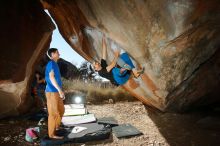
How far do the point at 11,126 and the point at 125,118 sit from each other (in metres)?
A: 3.01

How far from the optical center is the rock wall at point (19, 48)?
21.6 ft

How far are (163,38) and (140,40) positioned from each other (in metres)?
0.56

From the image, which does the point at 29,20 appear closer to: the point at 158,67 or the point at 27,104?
the point at 27,104

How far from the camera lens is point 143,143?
498 centimetres

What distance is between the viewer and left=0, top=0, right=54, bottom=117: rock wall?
659 cm

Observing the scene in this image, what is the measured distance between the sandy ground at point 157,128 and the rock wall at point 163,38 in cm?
42

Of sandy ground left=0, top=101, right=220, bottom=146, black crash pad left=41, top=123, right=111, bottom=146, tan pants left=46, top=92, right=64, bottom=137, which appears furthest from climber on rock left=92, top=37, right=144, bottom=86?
tan pants left=46, top=92, right=64, bottom=137

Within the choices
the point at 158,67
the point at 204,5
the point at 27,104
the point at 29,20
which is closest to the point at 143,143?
the point at 158,67

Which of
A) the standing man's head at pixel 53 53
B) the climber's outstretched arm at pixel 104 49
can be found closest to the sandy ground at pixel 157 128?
the climber's outstretched arm at pixel 104 49

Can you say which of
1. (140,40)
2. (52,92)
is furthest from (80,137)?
(140,40)

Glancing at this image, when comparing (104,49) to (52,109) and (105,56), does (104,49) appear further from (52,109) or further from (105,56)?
(52,109)

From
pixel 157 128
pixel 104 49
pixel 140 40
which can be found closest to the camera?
pixel 140 40

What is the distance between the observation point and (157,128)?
19.1ft

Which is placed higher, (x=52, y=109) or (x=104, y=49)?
(x=104, y=49)
